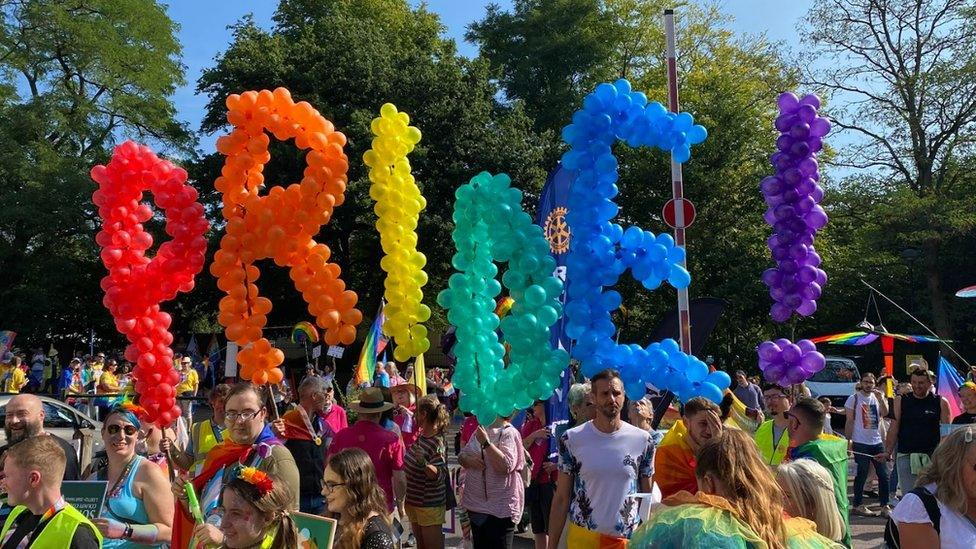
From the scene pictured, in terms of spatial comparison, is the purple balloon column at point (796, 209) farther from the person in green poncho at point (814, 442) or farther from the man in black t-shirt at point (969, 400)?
the man in black t-shirt at point (969, 400)

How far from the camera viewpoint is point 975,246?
28.8 metres

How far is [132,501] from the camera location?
4633 millimetres

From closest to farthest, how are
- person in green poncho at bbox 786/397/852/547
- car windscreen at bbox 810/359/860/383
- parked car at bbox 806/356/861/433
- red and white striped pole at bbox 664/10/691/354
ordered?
person in green poncho at bbox 786/397/852/547 < red and white striped pole at bbox 664/10/691/354 < parked car at bbox 806/356/861/433 < car windscreen at bbox 810/359/860/383

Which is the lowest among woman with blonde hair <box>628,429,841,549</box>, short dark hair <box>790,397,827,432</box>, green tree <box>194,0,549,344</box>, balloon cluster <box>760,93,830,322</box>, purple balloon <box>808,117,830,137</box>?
woman with blonde hair <box>628,429,841,549</box>

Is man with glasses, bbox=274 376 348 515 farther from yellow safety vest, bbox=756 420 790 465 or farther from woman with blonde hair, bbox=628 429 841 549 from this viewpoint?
woman with blonde hair, bbox=628 429 841 549

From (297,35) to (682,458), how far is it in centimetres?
3111

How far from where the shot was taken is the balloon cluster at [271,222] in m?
6.62

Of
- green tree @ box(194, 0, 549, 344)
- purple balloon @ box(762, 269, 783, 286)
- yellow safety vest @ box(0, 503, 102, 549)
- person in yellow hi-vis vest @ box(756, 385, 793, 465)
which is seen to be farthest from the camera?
green tree @ box(194, 0, 549, 344)

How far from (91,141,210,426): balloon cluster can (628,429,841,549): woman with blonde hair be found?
14.7ft

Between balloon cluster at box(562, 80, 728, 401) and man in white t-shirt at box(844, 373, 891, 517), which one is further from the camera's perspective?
man in white t-shirt at box(844, 373, 891, 517)

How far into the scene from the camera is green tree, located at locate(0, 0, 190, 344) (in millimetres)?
29406

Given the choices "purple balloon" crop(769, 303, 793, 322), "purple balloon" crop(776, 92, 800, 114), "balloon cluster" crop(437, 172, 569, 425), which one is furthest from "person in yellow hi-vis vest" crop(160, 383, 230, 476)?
"purple balloon" crop(776, 92, 800, 114)

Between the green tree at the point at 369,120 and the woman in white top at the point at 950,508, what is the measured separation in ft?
75.8

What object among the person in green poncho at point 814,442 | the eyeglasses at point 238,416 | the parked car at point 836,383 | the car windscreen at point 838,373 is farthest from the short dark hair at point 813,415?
the car windscreen at point 838,373
